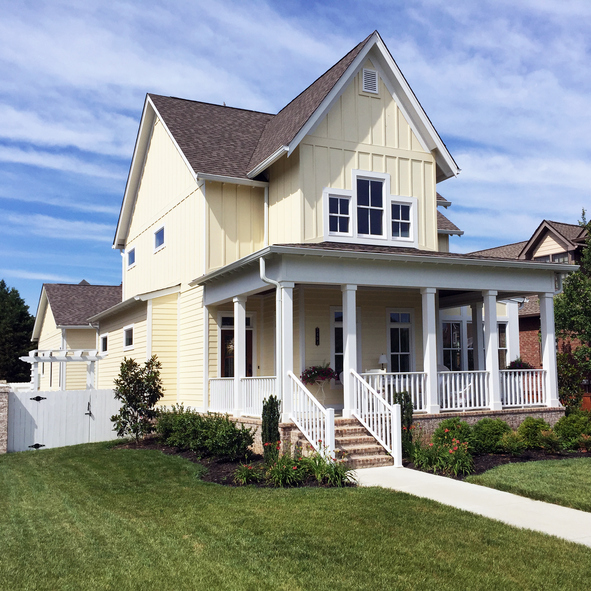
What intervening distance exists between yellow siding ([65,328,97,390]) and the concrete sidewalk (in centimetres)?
2093

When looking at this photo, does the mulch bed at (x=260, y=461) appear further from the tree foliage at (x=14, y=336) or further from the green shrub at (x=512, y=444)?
the tree foliage at (x=14, y=336)

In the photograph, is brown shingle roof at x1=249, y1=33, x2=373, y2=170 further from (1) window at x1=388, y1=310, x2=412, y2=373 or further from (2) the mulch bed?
(2) the mulch bed

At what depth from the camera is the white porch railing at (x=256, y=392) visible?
1356 centimetres

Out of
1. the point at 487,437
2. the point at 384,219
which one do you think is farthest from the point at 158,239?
the point at 487,437

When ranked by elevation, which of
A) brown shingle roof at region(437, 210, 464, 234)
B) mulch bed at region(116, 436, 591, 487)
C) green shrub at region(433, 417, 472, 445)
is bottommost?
mulch bed at region(116, 436, 591, 487)

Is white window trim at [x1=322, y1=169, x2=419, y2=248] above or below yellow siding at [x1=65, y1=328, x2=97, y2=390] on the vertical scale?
above

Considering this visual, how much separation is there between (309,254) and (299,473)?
4429mm

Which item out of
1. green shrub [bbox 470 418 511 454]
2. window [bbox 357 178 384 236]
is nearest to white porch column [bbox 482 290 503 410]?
green shrub [bbox 470 418 511 454]

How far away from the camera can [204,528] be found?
25.5 feet

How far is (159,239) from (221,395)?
6.95 metres

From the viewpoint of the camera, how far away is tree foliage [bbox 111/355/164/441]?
645 inches

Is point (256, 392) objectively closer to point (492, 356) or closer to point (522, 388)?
point (492, 356)

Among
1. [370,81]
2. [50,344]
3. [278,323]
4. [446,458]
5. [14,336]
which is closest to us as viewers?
[446,458]

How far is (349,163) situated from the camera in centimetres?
1645
